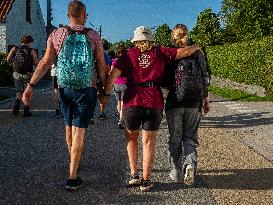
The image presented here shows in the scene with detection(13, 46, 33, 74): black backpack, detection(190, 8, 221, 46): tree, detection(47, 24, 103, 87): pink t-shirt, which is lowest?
detection(47, 24, 103, 87): pink t-shirt

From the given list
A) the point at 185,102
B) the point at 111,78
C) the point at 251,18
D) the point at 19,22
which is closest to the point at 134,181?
the point at 185,102

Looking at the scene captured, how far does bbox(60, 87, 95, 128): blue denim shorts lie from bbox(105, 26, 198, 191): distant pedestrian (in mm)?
237

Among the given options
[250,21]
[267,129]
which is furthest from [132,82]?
[250,21]

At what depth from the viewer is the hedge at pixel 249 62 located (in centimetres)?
1579

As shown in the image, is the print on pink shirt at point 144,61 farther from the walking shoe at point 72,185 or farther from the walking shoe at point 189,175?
the walking shoe at point 72,185

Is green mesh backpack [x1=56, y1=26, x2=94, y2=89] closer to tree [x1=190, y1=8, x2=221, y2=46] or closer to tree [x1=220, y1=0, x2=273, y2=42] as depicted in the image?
tree [x1=220, y1=0, x2=273, y2=42]

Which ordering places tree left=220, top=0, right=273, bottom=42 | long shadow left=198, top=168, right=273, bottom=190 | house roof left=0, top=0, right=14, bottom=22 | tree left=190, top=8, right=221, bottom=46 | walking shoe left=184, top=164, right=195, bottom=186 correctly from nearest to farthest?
walking shoe left=184, top=164, right=195, bottom=186 < long shadow left=198, top=168, right=273, bottom=190 < house roof left=0, top=0, right=14, bottom=22 < tree left=220, top=0, right=273, bottom=42 < tree left=190, top=8, right=221, bottom=46

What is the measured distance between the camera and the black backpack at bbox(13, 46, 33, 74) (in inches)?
420

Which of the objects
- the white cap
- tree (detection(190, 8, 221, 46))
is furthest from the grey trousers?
tree (detection(190, 8, 221, 46))

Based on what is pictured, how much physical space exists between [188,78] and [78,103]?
1.26 metres

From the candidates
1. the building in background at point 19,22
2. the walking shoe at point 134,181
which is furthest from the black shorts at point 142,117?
the building in background at point 19,22

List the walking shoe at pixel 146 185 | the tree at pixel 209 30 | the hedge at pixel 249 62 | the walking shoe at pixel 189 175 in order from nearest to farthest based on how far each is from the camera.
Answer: the walking shoe at pixel 146 185
the walking shoe at pixel 189 175
the hedge at pixel 249 62
the tree at pixel 209 30

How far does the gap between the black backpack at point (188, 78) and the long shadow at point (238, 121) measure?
15.8 ft

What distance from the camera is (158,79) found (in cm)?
501
